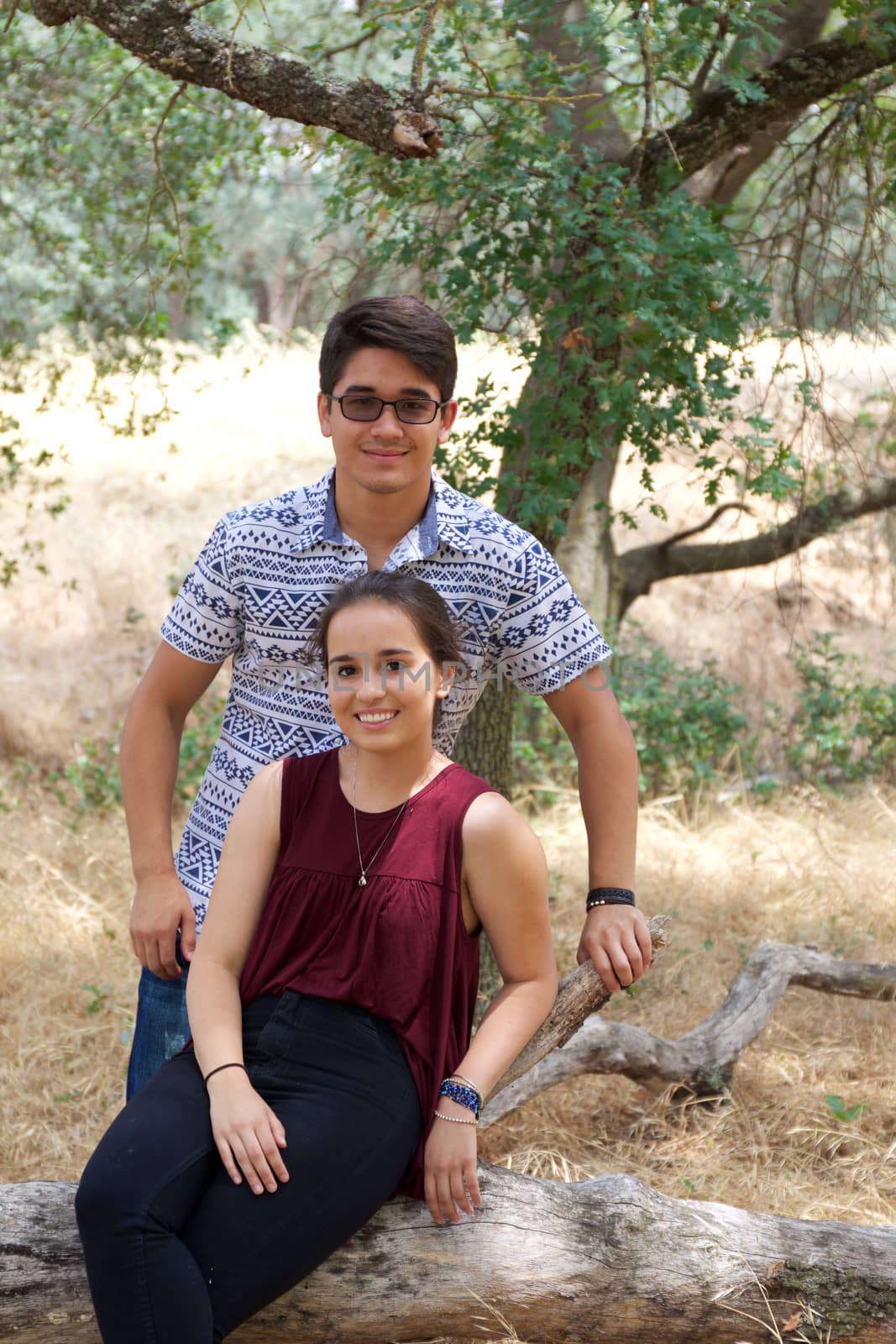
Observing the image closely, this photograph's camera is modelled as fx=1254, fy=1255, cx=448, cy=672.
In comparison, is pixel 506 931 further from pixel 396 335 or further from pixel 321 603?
pixel 396 335

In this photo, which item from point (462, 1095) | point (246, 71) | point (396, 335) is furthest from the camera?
point (246, 71)

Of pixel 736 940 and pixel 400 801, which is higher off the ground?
pixel 400 801

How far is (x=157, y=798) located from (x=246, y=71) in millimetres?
1798

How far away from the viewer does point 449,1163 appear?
6.77ft

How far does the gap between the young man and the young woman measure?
8.8 inches

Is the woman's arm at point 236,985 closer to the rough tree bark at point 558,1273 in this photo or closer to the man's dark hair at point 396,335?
the rough tree bark at point 558,1273

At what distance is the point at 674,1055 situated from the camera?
142 inches

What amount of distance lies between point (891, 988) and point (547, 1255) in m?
2.03

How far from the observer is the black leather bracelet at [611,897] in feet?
7.98

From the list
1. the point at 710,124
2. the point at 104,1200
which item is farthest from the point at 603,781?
the point at 710,124

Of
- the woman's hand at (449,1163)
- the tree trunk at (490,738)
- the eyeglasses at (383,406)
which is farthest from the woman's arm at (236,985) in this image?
the tree trunk at (490,738)

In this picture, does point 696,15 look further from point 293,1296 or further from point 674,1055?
point 293,1296

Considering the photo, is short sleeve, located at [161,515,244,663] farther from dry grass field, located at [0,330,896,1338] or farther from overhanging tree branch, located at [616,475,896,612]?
overhanging tree branch, located at [616,475,896,612]

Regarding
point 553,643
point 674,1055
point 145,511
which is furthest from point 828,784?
point 145,511
